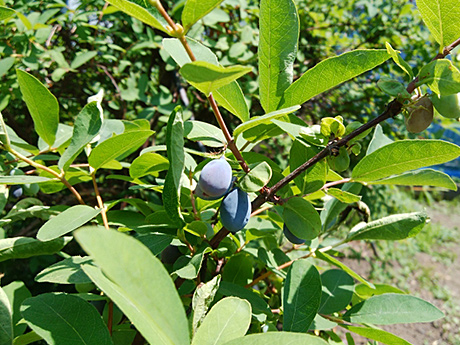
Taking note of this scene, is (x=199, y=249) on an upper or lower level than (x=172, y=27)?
lower

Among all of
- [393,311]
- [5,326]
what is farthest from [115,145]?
[393,311]

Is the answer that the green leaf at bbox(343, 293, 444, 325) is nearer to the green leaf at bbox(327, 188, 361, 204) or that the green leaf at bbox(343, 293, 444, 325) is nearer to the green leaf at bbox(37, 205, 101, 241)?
the green leaf at bbox(327, 188, 361, 204)

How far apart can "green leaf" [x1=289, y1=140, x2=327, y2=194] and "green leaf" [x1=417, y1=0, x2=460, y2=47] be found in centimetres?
20

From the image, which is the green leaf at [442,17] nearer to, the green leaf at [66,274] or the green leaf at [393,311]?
the green leaf at [393,311]

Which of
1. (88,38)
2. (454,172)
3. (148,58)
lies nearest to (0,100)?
(88,38)

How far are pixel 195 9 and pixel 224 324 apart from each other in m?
0.32

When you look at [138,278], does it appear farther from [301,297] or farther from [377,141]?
[377,141]

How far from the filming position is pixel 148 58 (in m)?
1.80

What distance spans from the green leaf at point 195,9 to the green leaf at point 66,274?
0.32 m

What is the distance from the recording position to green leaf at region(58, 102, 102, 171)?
22.7 inches

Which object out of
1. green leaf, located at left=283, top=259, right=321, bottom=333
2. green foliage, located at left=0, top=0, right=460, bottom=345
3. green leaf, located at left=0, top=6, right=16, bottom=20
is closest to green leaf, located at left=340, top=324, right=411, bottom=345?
green foliage, located at left=0, top=0, right=460, bottom=345

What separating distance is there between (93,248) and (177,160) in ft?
0.61

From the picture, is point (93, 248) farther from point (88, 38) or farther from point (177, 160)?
point (88, 38)

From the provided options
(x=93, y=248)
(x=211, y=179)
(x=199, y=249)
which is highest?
(x=93, y=248)
